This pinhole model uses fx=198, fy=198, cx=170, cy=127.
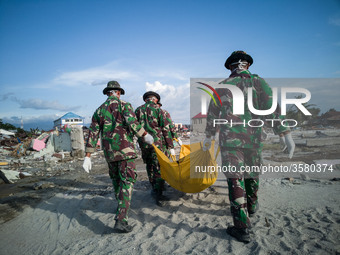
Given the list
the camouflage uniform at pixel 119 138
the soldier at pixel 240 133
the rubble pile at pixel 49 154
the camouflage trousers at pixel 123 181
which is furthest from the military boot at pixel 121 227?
the rubble pile at pixel 49 154

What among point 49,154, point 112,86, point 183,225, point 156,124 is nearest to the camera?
point 183,225

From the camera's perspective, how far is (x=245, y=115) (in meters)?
2.24

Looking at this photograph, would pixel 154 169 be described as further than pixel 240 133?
Yes

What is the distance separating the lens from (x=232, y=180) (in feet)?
6.97

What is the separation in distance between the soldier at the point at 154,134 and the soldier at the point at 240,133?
1.24 m

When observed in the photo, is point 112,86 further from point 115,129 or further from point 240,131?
Answer: point 240,131

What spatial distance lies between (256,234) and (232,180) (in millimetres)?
663

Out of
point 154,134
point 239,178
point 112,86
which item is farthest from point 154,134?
point 239,178

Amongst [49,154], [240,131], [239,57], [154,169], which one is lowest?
[49,154]

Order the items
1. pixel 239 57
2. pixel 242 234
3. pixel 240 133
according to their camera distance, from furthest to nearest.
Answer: pixel 239 57 < pixel 240 133 < pixel 242 234

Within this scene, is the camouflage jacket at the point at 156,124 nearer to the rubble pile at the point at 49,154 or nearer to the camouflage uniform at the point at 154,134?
the camouflage uniform at the point at 154,134

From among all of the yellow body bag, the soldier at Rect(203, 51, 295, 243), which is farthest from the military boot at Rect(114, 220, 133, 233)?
the soldier at Rect(203, 51, 295, 243)

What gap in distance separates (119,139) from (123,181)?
0.55 metres

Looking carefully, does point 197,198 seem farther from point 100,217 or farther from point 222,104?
point 222,104
